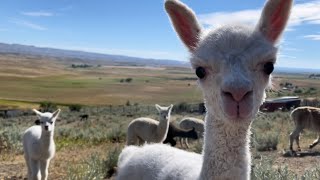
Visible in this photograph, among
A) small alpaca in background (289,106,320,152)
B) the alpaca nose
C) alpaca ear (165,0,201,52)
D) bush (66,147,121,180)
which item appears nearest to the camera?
the alpaca nose

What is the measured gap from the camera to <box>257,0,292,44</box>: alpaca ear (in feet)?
10.8

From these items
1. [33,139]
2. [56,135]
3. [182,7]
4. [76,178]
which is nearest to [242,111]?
[182,7]

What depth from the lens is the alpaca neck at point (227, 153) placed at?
3096 millimetres

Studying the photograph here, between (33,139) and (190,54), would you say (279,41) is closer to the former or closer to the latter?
(190,54)

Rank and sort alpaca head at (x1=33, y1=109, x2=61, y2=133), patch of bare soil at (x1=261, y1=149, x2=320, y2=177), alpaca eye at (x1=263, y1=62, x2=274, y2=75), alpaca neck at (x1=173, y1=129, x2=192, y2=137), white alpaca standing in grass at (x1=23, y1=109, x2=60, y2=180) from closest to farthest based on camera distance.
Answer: alpaca eye at (x1=263, y1=62, x2=274, y2=75) < white alpaca standing in grass at (x1=23, y1=109, x2=60, y2=180) < patch of bare soil at (x1=261, y1=149, x2=320, y2=177) < alpaca head at (x1=33, y1=109, x2=61, y2=133) < alpaca neck at (x1=173, y1=129, x2=192, y2=137)

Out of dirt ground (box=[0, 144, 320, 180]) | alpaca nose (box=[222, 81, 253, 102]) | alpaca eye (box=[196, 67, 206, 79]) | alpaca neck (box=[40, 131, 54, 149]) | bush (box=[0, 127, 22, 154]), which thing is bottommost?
bush (box=[0, 127, 22, 154])

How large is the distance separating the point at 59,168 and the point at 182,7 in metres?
9.33

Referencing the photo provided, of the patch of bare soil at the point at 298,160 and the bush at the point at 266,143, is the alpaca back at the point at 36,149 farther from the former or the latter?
the bush at the point at 266,143

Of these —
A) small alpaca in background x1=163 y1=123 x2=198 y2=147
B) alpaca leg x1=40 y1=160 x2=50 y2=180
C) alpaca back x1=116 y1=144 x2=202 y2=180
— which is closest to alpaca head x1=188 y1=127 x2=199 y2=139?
small alpaca in background x1=163 y1=123 x2=198 y2=147

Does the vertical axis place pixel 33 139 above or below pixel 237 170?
below

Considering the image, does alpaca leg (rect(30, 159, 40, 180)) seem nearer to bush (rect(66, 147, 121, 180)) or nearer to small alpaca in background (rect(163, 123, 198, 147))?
bush (rect(66, 147, 121, 180))

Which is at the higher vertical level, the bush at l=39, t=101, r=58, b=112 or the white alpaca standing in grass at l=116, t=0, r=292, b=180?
the white alpaca standing in grass at l=116, t=0, r=292, b=180

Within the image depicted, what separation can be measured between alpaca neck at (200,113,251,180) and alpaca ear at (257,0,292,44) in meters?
0.74

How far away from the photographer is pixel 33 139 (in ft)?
34.5
